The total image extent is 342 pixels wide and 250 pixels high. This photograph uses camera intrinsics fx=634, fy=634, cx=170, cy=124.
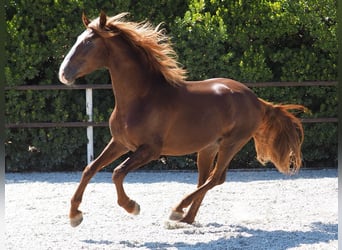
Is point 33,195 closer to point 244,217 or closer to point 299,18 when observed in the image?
point 244,217

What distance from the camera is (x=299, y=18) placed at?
30.7 ft

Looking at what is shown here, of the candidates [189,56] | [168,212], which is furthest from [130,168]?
[189,56]

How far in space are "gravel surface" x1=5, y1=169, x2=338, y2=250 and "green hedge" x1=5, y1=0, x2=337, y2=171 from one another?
2.07ft

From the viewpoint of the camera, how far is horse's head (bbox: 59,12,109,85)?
16.7 ft

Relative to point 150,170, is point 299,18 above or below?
above

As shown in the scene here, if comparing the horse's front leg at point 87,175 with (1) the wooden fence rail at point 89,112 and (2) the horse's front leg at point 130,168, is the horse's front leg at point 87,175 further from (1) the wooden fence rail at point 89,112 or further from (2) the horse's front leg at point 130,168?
(1) the wooden fence rail at point 89,112

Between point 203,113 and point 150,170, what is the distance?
14.1 ft

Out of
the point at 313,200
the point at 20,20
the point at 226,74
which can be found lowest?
the point at 313,200

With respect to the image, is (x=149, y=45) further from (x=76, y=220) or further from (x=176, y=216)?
(x=76, y=220)

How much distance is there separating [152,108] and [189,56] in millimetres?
4151

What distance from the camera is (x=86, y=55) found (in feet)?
16.9

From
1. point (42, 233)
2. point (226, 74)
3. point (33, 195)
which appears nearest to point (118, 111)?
point (42, 233)

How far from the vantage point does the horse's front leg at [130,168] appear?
5.12 m

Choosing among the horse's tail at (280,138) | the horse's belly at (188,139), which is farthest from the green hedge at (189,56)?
the horse's belly at (188,139)
